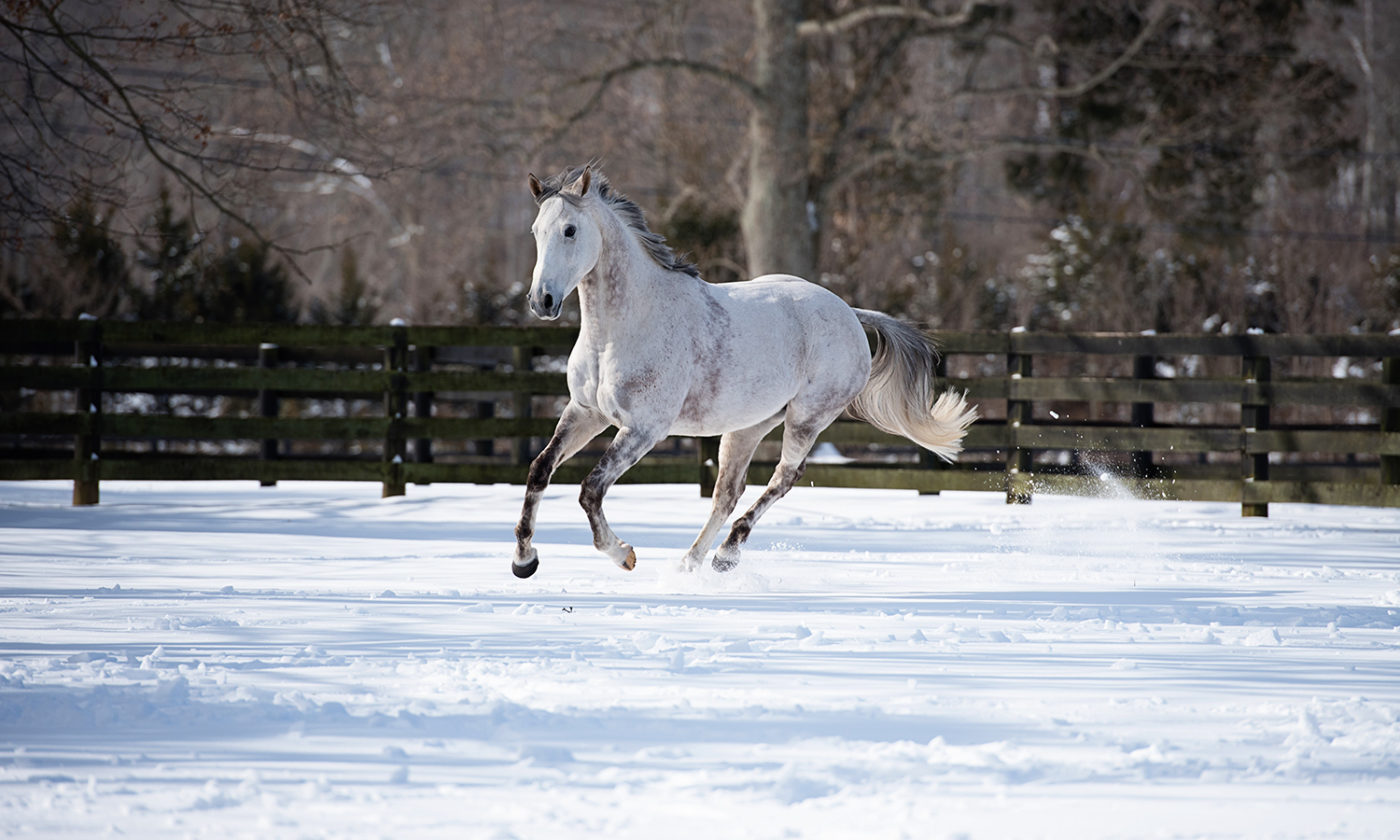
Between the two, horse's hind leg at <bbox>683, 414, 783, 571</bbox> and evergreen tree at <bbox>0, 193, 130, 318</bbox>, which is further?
evergreen tree at <bbox>0, 193, 130, 318</bbox>

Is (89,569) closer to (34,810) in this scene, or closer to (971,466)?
(34,810)

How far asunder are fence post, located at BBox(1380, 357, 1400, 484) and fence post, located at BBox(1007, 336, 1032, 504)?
2.47m

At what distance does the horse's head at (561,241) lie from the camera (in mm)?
5297

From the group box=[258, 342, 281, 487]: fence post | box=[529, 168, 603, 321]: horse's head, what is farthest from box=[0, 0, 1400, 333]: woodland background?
box=[529, 168, 603, 321]: horse's head

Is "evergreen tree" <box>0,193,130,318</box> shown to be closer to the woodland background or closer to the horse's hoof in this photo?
the woodland background

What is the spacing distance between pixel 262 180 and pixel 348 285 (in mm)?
13328

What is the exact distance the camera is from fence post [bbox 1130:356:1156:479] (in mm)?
10477

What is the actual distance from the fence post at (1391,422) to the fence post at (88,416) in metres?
9.20

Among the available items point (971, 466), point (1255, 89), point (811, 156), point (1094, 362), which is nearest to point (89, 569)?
point (971, 466)

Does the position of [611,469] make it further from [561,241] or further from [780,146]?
[780,146]

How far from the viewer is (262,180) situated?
1023 cm

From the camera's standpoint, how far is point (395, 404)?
10430 millimetres

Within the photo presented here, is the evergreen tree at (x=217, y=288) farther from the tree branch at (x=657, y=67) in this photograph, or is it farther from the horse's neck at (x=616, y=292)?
the horse's neck at (x=616, y=292)

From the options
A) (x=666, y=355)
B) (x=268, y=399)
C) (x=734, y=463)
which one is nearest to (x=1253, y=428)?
(x=734, y=463)
